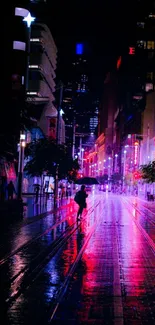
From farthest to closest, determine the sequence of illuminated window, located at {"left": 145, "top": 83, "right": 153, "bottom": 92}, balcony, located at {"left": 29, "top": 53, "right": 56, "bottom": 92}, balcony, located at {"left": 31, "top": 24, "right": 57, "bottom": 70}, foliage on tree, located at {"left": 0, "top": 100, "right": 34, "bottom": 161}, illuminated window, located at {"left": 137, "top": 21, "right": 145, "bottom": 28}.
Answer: illuminated window, located at {"left": 137, "top": 21, "right": 145, "bottom": 28} < illuminated window, located at {"left": 145, "top": 83, "right": 153, "bottom": 92} < balcony, located at {"left": 31, "top": 24, "right": 57, "bottom": 70} < balcony, located at {"left": 29, "top": 53, "right": 56, "bottom": 92} < foliage on tree, located at {"left": 0, "top": 100, "right": 34, "bottom": 161}

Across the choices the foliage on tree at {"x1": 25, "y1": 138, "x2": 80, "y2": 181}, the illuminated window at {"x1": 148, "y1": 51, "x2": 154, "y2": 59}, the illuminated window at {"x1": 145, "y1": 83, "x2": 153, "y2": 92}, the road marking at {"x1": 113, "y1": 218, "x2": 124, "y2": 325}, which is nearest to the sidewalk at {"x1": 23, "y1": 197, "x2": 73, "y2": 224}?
the foliage on tree at {"x1": 25, "y1": 138, "x2": 80, "y2": 181}

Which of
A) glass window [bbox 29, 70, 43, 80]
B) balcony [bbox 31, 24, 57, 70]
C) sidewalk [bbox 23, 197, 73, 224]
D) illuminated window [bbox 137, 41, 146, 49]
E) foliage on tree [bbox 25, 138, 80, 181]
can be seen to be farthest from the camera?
illuminated window [bbox 137, 41, 146, 49]

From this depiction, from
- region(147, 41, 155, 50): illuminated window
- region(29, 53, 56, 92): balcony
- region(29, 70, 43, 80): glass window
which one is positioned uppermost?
region(147, 41, 155, 50): illuminated window

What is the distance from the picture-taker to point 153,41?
159 metres

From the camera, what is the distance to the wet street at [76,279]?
24.9 feet

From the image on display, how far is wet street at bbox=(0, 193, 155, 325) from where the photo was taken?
24.9 feet

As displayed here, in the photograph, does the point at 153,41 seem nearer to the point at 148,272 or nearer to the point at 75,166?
the point at 75,166

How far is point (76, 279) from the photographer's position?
10828 millimetres

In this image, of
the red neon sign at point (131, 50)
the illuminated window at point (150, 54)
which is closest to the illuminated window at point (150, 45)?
the illuminated window at point (150, 54)

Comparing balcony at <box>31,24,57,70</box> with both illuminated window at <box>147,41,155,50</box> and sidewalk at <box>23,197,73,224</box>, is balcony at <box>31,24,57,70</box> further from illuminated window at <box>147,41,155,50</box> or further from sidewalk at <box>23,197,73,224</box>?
illuminated window at <box>147,41,155,50</box>

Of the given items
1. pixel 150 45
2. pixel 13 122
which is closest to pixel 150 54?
pixel 150 45

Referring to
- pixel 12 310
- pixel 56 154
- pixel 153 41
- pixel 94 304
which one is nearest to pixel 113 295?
pixel 94 304

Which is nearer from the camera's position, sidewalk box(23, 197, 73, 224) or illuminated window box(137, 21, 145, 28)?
sidewalk box(23, 197, 73, 224)

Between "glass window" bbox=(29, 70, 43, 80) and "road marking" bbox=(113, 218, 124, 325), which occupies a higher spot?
"glass window" bbox=(29, 70, 43, 80)
